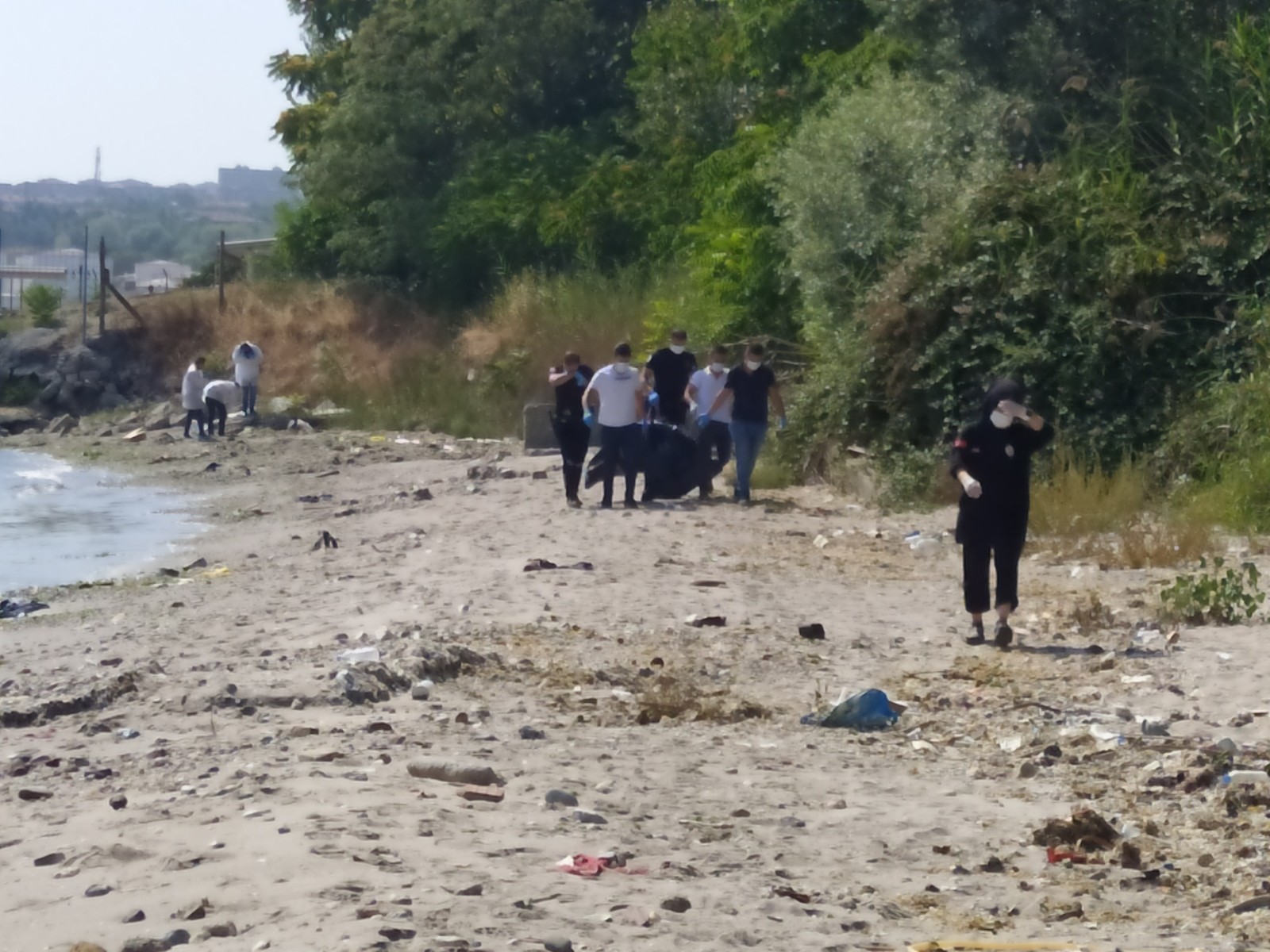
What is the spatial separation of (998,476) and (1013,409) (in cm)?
42

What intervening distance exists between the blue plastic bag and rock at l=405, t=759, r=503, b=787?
213 cm

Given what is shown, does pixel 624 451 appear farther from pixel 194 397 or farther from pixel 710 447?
pixel 194 397

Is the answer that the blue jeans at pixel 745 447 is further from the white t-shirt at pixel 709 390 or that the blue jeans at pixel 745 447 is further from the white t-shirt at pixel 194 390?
the white t-shirt at pixel 194 390

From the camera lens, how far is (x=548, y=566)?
13883mm

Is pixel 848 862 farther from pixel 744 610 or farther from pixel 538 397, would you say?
pixel 538 397

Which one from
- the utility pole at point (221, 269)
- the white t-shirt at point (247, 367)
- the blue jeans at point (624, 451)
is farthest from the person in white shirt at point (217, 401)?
the blue jeans at point (624, 451)

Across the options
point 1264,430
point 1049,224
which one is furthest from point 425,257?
point 1264,430

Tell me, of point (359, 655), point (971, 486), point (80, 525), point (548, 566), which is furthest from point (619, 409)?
point (80, 525)

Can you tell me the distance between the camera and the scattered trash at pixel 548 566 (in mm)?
13758

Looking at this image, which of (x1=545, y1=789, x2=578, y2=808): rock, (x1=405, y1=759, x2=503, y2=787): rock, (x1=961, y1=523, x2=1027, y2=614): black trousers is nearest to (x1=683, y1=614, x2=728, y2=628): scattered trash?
(x1=961, y1=523, x2=1027, y2=614): black trousers

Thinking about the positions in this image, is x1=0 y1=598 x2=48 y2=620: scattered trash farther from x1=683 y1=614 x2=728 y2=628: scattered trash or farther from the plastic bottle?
x1=683 y1=614 x2=728 y2=628: scattered trash

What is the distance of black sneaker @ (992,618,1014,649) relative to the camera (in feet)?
34.8

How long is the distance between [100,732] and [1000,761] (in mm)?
4281

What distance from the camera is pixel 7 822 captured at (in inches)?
268
